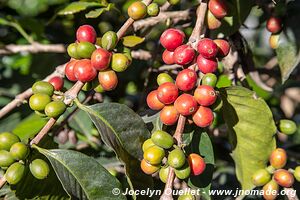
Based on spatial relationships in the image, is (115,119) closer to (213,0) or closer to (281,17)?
(213,0)

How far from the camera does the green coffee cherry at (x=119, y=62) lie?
1.18m

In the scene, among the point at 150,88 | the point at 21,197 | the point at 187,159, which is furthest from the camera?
the point at 150,88

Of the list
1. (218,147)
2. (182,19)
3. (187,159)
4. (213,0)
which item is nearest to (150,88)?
(182,19)

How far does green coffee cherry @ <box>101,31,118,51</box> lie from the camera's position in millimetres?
1178

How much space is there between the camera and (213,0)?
1284 millimetres

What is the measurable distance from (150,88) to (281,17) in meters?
0.51

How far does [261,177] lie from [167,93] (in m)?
0.38

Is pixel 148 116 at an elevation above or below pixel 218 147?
above

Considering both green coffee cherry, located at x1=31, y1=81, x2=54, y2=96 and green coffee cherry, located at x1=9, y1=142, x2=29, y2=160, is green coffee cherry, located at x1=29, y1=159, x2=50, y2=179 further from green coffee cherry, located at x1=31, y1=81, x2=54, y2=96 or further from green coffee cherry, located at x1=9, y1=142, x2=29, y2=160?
green coffee cherry, located at x1=31, y1=81, x2=54, y2=96

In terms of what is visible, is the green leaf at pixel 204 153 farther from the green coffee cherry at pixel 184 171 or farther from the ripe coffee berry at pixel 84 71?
the ripe coffee berry at pixel 84 71

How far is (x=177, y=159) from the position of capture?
107 cm

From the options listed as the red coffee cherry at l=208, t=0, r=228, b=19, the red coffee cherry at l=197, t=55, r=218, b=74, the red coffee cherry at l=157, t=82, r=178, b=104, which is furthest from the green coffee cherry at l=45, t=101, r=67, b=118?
the red coffee cherry at l=208, t=0, r=228, b=19

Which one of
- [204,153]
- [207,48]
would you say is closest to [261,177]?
[204,153]

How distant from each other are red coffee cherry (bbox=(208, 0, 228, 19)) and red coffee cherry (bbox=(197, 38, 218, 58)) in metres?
0.16
